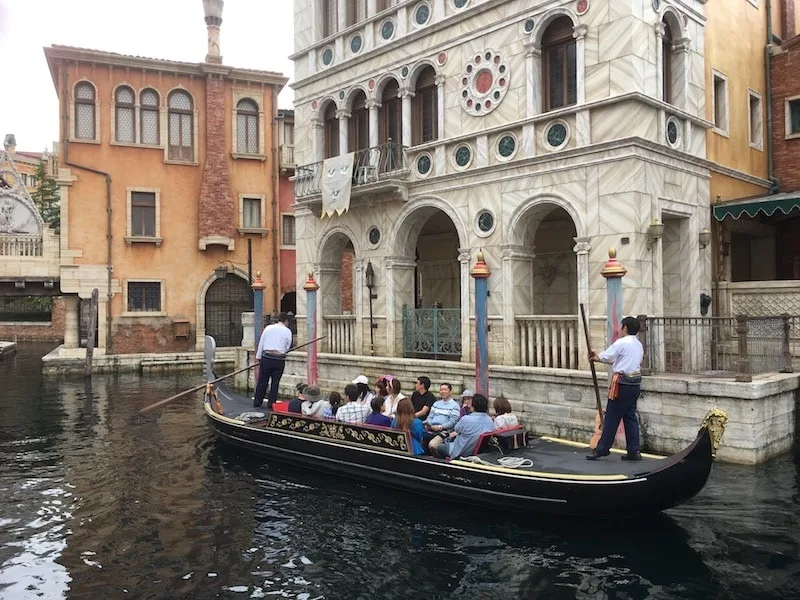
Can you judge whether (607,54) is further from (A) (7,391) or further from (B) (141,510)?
(A) (7,391)

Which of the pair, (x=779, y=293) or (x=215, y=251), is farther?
(x=215, y=251)

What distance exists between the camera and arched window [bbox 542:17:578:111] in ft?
40.7

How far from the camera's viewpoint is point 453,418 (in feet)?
30.9

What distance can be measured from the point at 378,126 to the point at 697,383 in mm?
9063

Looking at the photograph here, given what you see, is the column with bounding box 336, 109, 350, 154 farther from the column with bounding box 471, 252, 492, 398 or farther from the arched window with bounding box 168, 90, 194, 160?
the arched window with bounding box 168, 90, 194, 160

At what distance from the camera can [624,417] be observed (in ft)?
27.0

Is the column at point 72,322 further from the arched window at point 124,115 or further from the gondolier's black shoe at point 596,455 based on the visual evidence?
the gondolier's black shoe at point 596,455

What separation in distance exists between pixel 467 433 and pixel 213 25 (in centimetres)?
2221

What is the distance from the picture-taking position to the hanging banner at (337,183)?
15.4 metres

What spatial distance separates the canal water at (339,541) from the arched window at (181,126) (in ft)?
52.5

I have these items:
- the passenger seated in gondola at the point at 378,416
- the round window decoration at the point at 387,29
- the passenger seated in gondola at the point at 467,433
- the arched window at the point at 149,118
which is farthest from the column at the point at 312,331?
the arched window at the point at 149,118

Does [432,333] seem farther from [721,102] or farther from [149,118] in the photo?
[149,118]

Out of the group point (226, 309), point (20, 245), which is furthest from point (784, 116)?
point (20, 245)

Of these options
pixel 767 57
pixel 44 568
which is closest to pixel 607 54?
pixel 767 57
